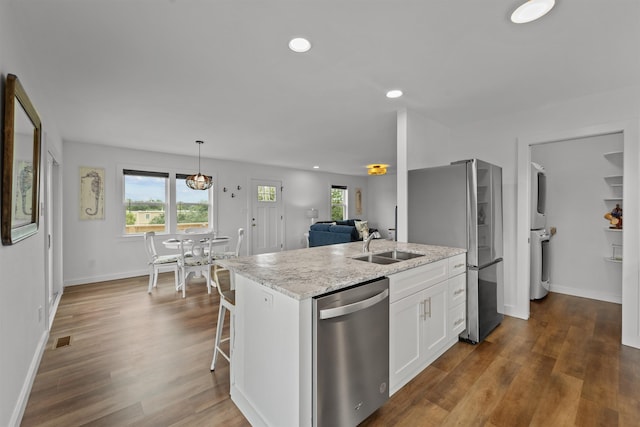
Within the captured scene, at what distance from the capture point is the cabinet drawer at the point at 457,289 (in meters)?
2.46

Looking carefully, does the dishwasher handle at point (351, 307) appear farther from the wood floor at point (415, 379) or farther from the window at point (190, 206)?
the window at point (190, 206)

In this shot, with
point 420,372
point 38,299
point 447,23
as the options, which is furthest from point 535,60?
point 38,299

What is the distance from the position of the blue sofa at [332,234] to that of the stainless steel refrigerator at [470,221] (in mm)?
3007

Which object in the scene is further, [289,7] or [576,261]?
[576,261]

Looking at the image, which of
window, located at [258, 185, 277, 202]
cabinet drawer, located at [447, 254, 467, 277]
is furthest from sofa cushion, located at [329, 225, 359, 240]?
cabinet drawer, located at [447, 254, 467, 277]

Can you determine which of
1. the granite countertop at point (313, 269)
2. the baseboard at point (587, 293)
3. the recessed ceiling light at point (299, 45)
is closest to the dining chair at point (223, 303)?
the granite countertop at point (313, 269)

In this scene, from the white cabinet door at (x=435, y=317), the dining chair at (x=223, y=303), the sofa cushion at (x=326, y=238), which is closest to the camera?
the dining chair at (x=223, y=303)

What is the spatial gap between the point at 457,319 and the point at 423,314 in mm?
684

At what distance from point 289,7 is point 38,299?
9.78 feet

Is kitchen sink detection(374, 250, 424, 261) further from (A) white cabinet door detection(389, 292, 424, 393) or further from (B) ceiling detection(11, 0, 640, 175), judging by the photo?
(B) ceiling detection(11, 0, 640, 175)

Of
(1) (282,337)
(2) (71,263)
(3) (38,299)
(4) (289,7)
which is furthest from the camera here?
(2) (71,263)

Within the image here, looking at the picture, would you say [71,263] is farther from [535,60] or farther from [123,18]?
[535,60]

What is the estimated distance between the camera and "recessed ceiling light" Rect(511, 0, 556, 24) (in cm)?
152

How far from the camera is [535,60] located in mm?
2125
